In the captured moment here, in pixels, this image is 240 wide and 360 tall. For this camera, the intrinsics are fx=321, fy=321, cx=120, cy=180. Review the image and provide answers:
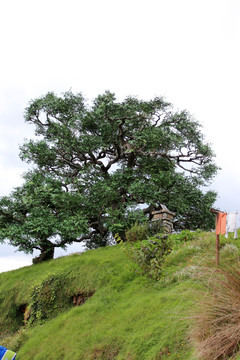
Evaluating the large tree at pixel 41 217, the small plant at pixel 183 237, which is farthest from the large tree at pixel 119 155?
the small plant at pixel 183 237

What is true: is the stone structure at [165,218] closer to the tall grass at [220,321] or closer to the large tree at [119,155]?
the large tree at [119,155]

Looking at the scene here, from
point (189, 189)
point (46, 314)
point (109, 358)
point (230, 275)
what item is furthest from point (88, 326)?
point (189, 189)

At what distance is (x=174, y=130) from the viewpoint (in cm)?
2017

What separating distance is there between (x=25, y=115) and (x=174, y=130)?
31.3ft

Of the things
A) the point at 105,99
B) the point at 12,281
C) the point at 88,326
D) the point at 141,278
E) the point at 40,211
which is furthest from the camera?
the point at 105,99

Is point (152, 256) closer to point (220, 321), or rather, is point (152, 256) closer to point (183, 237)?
point (183, 237)

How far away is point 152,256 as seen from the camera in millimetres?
10125

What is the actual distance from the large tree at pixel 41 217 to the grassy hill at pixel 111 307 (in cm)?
218

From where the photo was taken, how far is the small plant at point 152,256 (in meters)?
9.61

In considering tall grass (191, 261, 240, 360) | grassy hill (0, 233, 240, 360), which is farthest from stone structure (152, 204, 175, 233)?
tall grass (191, 261, 240, 360)

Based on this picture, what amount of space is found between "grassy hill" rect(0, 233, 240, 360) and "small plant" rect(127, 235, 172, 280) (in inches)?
9.3

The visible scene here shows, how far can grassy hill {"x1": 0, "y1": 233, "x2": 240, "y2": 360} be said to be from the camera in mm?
6566

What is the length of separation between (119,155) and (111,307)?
12.1m

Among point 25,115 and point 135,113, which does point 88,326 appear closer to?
point 135,113
